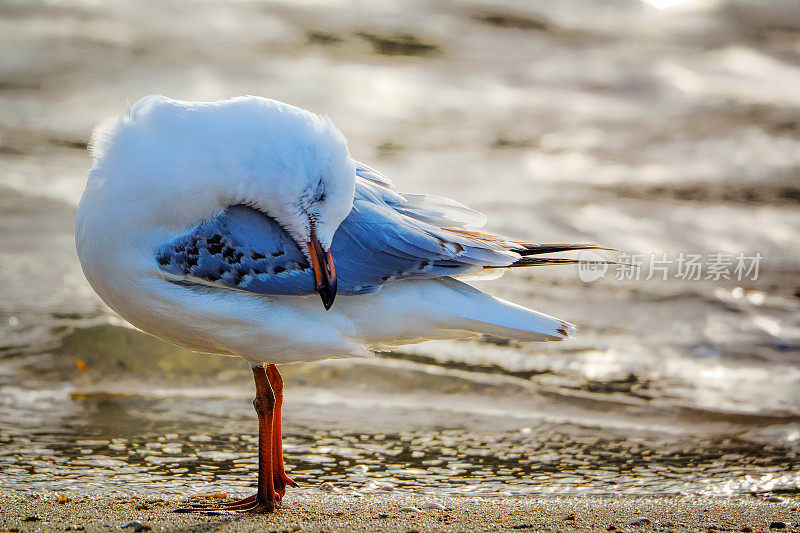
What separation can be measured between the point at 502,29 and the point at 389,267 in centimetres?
1218

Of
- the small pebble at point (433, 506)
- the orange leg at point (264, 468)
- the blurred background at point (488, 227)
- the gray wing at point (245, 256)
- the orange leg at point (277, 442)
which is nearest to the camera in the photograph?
the gray wing at point (245, 256)

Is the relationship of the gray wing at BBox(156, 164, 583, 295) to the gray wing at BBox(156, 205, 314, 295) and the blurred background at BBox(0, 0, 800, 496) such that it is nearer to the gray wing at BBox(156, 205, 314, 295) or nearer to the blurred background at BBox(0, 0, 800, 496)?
the gray wing at BBox(156, 205, 314, 295)

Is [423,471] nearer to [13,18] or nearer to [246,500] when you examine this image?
[246,500]

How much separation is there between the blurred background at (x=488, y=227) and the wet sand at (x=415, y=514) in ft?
0.71

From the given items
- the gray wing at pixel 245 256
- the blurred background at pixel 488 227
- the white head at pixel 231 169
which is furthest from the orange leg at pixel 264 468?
the white head at pixel 231 169

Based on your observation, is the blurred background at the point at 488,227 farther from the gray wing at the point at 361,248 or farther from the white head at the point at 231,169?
the gray wing at the point at 361,248

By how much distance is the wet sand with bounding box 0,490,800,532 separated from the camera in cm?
437

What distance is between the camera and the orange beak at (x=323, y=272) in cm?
433

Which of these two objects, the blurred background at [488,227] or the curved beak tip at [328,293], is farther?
the blurred background at [488,227]

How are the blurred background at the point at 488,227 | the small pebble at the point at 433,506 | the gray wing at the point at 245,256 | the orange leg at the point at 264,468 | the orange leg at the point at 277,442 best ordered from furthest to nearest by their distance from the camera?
1. the blurred background at the point at 488,227
2. the orange leg at the point at 277,442
3. the small pebble at the point at 433,506
4. the orange leg at the point at 264,468
5. the gray wing at the point at 245,256

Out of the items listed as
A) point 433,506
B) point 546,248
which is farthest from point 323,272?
point 433,506

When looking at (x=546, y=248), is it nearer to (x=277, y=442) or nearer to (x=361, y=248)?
(x=361, y=248)

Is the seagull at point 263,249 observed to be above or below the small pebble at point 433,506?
above

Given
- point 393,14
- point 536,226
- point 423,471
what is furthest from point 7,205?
point 393,14
